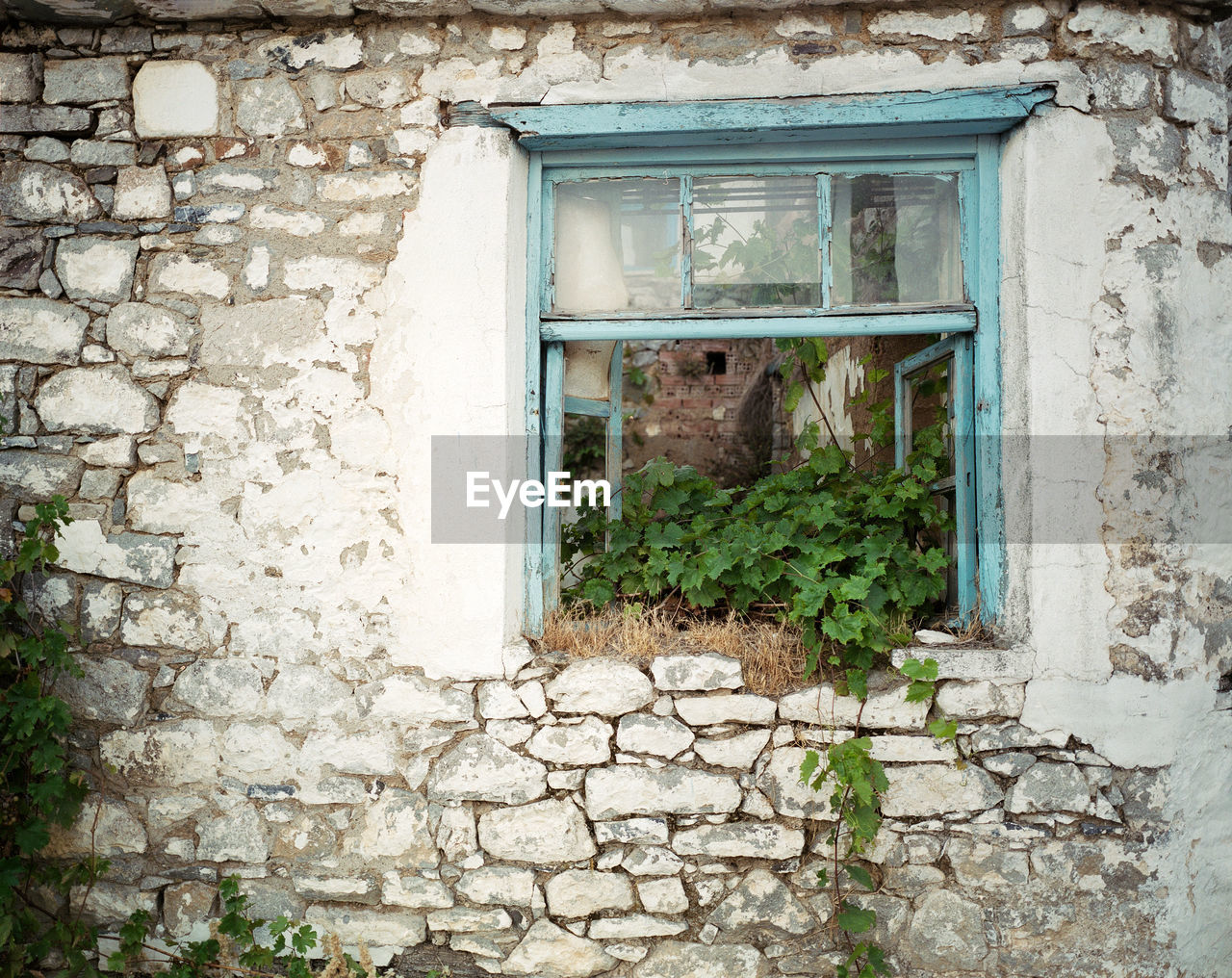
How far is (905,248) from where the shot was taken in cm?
269

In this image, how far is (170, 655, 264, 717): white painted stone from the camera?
2.58 meters

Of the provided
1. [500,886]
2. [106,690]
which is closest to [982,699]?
[500,886]

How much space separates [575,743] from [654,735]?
0.73 ft

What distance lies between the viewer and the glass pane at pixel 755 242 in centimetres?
270

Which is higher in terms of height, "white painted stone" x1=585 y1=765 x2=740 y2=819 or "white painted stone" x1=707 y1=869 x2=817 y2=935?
"white painted stone" x1=585 y1=765 x2=740 y2=819

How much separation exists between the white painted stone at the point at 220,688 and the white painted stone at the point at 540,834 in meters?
0.78

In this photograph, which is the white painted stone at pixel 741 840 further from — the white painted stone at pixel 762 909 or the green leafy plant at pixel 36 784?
the green leafy plant at pixel 36 784

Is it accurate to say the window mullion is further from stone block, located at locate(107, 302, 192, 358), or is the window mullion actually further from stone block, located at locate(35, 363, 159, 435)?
stone block, located at locate(35, 363, 159, 435)

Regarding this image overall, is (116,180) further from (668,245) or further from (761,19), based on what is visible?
(761,19)

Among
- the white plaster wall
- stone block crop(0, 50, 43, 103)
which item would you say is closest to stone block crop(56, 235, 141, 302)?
stone block crop(0, 50, 43, 103)

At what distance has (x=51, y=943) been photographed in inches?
98.7

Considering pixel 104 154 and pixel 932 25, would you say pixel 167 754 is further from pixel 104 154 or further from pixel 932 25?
pixel 932 25

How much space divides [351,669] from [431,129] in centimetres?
159

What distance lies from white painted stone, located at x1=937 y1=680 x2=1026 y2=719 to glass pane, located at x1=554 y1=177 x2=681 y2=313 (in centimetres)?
140
